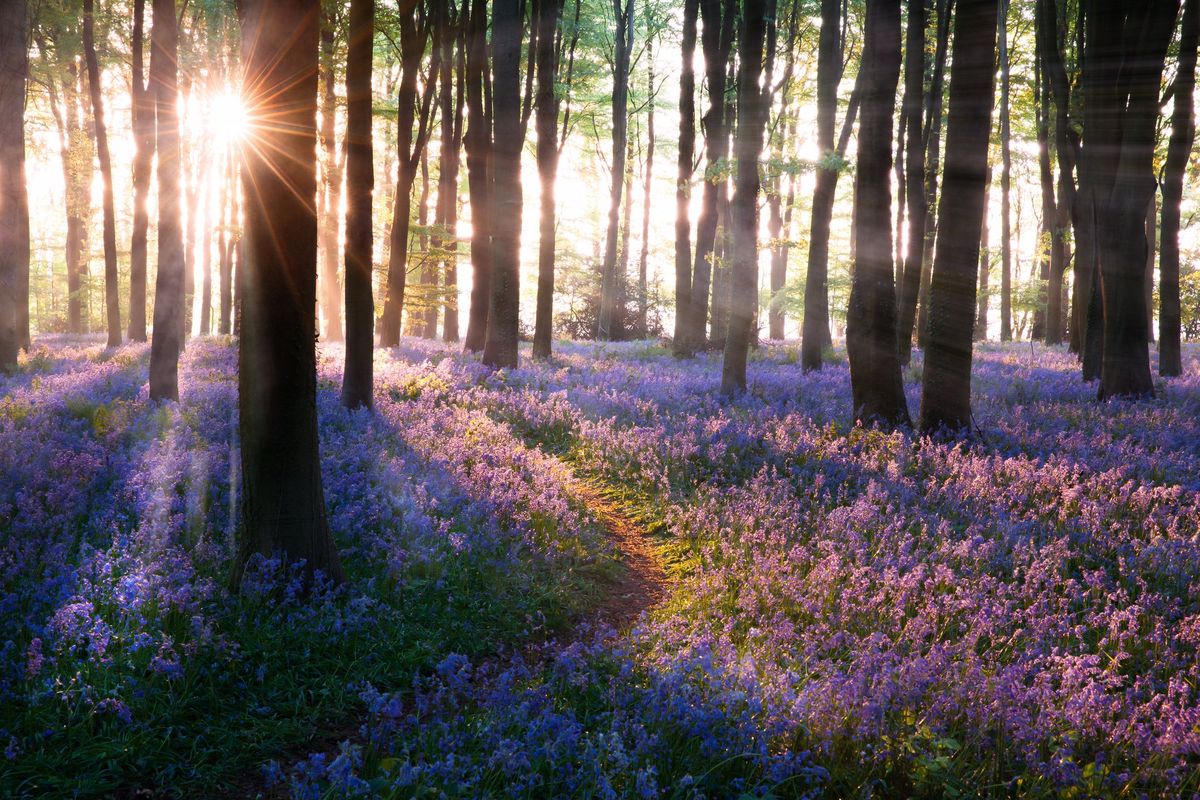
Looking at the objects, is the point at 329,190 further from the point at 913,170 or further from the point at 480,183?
the point at 913,170

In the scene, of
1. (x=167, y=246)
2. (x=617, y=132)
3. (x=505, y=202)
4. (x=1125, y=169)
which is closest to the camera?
(x=167, y=246)

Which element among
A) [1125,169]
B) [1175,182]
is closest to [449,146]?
[1125,169]

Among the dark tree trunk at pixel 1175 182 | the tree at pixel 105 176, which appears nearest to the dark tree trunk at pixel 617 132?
the tree at pixel 105 176

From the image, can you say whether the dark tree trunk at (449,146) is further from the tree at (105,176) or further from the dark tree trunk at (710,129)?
the tree at (105,176)

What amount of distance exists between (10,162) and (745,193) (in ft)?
45.7

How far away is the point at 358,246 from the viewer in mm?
10234

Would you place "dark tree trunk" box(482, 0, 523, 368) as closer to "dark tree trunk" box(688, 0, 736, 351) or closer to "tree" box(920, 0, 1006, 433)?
"dark tree trunk" box(688, 0, 736, 351)

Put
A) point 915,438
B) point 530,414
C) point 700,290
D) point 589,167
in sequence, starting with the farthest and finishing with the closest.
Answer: point 589,167
point 700,290
point 530,414
point 915,438

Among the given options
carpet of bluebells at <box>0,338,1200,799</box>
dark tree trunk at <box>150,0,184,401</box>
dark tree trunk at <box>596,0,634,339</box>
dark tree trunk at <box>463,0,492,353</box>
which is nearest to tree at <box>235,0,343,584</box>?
carpet of bluebells at <box>0,338,1200,799</box>

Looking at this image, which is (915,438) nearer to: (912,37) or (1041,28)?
(912,37)

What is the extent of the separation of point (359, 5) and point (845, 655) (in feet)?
31.3

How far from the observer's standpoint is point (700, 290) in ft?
76.4

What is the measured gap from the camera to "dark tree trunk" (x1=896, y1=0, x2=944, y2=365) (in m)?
16.0

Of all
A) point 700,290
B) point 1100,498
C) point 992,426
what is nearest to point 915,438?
point 992,426
